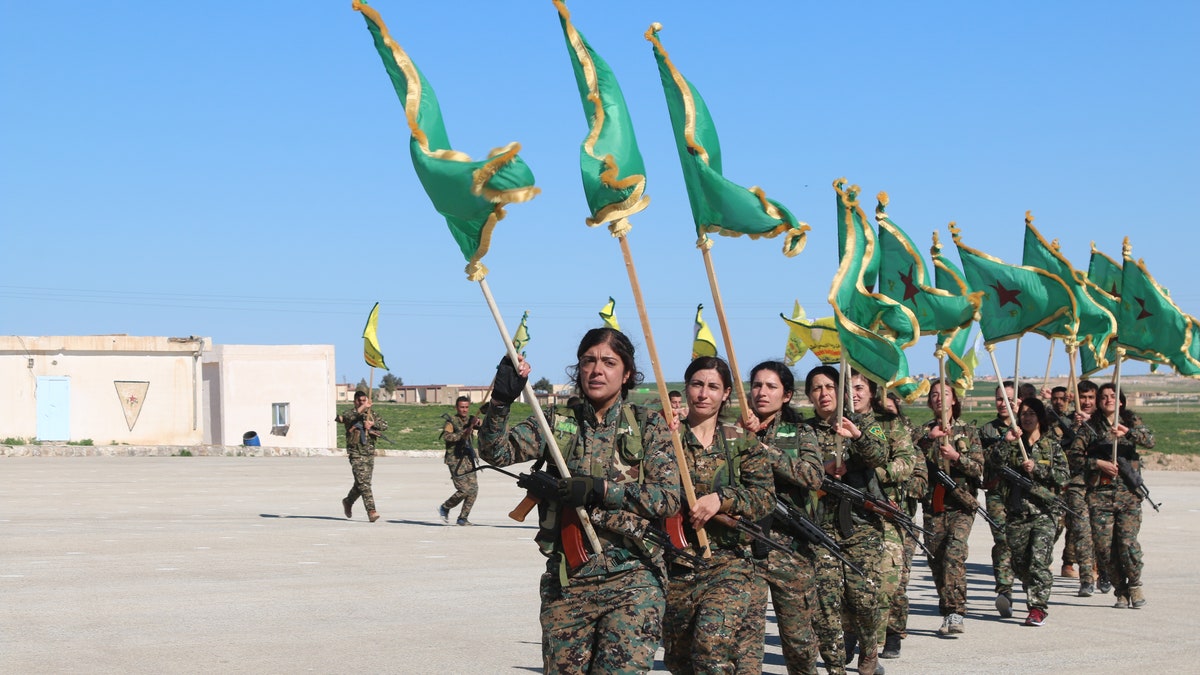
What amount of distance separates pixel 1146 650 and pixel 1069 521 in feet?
14.8

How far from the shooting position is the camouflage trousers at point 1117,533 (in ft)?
42.4

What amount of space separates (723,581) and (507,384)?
165 centimetres

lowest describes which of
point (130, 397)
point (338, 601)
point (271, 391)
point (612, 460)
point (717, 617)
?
point (338, 601)

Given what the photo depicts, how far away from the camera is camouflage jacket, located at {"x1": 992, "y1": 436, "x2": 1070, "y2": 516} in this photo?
11891mm

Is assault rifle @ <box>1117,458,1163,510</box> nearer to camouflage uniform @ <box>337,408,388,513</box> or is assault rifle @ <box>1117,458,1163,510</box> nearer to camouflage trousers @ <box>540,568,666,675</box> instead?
camouflage trousers @ <box>540,568,666,675</box>

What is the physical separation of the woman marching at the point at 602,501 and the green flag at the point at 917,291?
623 cm

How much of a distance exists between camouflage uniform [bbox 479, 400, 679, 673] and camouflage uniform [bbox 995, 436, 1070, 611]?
6.51m

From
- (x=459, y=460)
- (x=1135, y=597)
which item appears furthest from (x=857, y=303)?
(x=459, y=460)

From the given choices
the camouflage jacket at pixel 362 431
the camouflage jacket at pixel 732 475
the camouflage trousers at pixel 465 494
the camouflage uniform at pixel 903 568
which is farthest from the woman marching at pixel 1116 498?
the camouflage jacket at pixel 362 431

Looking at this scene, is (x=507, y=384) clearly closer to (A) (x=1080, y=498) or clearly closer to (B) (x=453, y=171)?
(B) (x=453, y=171)

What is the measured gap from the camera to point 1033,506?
1194 cm

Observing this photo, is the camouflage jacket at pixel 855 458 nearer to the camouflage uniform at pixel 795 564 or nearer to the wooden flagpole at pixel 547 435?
the camouflage uniform at pixel 795 564

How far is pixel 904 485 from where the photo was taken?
10.2 m

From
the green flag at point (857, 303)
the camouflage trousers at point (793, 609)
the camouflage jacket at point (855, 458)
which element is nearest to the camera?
the camouflage trousers at point (793, 609)
